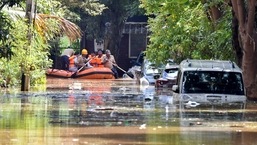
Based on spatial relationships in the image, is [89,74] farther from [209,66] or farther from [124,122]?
[124,122]

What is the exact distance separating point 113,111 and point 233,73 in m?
3.96

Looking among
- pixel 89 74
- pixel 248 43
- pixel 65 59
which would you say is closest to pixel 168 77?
pixel 248 43

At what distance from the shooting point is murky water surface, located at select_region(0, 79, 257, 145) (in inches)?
636

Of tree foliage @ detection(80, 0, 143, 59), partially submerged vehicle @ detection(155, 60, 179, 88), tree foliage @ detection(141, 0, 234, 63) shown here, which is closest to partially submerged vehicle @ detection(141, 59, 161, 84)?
tree foliage @ detection(141, 0, 234, 63)

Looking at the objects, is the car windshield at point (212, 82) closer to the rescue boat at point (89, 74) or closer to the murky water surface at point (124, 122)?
the murky water surface at point (124, 122)

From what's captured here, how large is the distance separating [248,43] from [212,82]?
18.0 feet

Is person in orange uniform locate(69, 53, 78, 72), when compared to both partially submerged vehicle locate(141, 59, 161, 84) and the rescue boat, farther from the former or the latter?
partially submerged vehicle locate(141, 59, 161, 84)

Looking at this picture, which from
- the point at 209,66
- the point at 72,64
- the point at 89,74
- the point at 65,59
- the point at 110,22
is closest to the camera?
the point at 209,66

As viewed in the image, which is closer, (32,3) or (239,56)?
(239,56)

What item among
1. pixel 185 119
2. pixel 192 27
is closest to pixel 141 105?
pixel 185 119

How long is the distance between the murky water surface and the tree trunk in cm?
299

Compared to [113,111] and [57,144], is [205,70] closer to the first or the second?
[113,111]

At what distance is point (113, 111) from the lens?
77.2 ft

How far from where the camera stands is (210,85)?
25.2 meters
